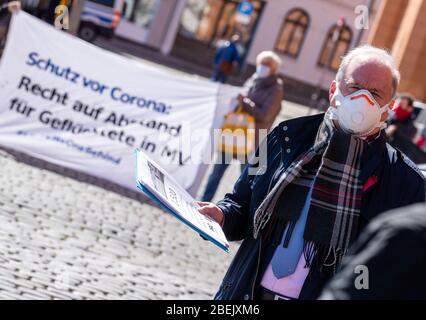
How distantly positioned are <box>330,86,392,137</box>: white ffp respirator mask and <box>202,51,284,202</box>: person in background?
6.48m

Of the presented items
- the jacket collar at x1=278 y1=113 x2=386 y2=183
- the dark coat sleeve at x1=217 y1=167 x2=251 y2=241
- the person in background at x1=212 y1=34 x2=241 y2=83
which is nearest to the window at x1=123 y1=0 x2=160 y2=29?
the person in background at x1=212 y1=34 x2=241 y2=83

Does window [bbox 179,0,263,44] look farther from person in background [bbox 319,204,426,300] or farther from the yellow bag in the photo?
person in background [bbox 319,204,426,300]

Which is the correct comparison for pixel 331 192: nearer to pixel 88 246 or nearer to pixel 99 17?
pixel 88 246

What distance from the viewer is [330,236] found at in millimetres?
3256

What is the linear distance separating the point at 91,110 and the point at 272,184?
22.8 ft

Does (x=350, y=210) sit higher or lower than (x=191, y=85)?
lower

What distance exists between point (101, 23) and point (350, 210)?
27.3 meters

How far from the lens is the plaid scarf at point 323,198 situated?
3.26m

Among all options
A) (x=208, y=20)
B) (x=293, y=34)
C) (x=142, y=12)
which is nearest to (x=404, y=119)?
(x=142, y=12)

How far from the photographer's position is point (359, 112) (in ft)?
10.7

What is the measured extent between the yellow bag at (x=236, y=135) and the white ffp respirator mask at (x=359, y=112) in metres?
6.71

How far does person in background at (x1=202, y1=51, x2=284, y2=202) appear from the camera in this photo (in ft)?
32.4

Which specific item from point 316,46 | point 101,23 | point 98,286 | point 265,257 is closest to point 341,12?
point 316,46

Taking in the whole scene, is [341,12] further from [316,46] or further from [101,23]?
[101,23]
